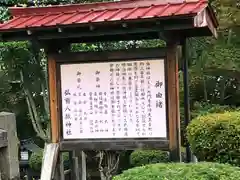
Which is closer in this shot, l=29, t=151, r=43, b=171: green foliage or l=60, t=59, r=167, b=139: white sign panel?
l=60, t=59, r=167, b=139: white sign panel

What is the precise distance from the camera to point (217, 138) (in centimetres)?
504

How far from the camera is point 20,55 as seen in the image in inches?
416

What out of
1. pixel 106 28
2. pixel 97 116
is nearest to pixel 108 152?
pixel 97 116

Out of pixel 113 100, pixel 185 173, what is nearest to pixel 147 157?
pixel 113 100

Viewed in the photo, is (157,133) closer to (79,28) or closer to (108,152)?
(108,152)

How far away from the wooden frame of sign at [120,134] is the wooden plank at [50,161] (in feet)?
0.35

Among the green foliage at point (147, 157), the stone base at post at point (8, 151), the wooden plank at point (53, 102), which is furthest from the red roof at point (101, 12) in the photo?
the green foliage at point (147, 157)

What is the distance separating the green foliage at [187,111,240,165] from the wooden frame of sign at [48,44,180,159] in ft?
1.12

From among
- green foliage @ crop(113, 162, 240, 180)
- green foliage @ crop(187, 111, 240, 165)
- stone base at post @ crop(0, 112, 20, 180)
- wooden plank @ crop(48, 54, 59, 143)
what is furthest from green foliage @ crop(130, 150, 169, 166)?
green foliage @ crop(113, 162, 240, 180)

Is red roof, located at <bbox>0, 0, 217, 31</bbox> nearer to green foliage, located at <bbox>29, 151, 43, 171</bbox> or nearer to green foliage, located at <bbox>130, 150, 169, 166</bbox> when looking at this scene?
green foliage, located at <bbox>130, 150, 169, 166</bbox>

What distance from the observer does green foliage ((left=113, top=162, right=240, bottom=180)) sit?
12.9ft

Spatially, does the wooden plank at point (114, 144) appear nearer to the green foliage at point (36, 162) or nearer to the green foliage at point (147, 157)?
the green foliage at point (147, 157)

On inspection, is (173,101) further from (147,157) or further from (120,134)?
(147,157)

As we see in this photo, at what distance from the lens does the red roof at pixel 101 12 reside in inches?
196
